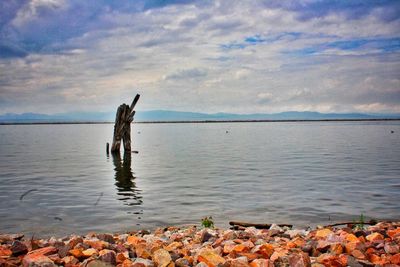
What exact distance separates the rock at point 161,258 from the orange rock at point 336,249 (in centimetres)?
287

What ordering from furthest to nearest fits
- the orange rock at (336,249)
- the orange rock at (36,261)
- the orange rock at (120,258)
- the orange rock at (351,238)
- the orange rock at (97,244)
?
the orange rock at (351,238) < the orange rock at (97,244) < the orange rock at (336,249) < the orange rock at (120,258) < the orange rock at (36,261)

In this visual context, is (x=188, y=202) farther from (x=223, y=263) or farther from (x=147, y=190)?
(x=223, y=263)

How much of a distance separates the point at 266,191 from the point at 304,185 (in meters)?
2.60

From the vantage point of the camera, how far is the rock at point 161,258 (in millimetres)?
6289

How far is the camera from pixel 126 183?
2103cm

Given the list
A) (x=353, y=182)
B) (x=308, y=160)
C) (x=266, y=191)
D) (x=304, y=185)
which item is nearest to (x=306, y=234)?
(x=266, y=191)

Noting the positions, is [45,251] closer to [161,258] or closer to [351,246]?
[161,258]

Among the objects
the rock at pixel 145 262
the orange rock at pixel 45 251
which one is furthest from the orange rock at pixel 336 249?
the orange rock at pixel 45 251

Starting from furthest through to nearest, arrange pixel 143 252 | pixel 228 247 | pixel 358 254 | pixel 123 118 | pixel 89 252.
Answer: pixel 123 118, pixel 228 247, pixel 143 252, pixel 89 252, pixel 358 254

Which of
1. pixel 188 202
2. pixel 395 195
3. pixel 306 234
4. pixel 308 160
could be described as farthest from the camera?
pixel 308 160

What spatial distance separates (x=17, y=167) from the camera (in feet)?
90.4

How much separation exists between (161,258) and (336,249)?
10.1 feet

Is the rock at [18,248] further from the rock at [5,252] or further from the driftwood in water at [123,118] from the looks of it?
the driftwood in water at [123,118]

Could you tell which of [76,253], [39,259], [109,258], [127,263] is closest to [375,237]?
[127,263]
